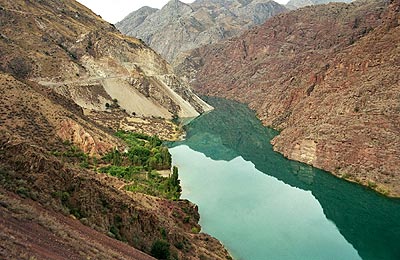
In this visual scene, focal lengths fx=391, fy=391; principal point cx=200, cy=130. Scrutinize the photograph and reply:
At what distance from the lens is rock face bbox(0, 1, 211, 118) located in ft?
320

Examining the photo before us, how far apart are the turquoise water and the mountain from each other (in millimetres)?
5337

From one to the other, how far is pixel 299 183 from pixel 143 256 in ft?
161

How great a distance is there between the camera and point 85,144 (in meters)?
61.0

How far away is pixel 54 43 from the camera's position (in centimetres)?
10781

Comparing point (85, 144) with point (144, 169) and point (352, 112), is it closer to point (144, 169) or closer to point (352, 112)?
point (144, 169)

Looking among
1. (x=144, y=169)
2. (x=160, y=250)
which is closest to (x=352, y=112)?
(x=144, y=169)

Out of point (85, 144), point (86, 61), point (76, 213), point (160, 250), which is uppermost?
point (86, 61)

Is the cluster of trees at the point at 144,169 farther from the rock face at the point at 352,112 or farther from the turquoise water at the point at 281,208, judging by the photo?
the rock face at the point at 352,112

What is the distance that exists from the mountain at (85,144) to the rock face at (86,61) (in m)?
0.36

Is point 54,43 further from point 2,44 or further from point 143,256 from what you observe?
point 143,256

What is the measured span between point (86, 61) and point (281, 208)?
267 feet

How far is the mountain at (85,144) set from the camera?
2025 centimetres

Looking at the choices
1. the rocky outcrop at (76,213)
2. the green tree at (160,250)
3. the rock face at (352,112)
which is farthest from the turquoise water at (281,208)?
the green tree at (160,250)

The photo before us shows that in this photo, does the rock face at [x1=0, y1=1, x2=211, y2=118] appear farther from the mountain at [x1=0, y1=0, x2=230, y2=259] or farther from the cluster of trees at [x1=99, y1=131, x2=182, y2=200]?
the cluster of trees at [x1=99, y1=131, x2=182, y2=200]
